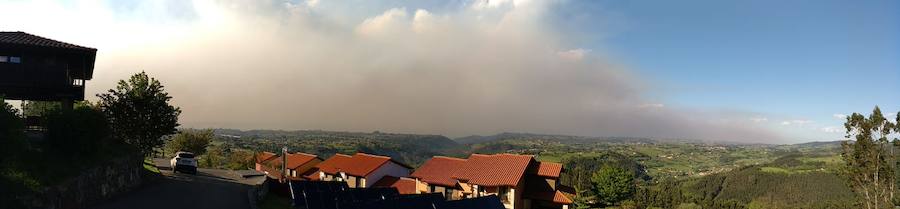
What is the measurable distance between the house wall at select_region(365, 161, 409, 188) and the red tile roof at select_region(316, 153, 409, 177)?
18.4 inches

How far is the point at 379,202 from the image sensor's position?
21.8 meters

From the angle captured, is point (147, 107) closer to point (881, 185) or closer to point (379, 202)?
point (379, 202)

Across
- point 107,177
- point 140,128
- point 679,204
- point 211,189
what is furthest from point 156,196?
point 679,204

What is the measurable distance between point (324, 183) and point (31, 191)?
13.6 metres

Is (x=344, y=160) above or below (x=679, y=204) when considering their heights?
above

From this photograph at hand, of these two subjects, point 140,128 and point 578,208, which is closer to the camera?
point 140,128

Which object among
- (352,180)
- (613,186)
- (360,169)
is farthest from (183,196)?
(613,186)

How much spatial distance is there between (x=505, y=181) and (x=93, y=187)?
30.2m

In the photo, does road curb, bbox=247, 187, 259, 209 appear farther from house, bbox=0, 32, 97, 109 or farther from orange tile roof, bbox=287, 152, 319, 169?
orange tile roof, bbox=287, 152, 319, 169

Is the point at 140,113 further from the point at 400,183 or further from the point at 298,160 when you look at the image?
the point at 298,160

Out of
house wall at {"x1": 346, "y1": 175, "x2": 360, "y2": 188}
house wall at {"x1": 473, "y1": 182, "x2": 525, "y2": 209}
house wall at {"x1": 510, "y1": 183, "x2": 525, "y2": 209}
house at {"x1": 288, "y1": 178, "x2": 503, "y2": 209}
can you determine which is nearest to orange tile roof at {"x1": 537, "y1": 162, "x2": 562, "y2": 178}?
house wall at {"x1": 510, "y1": 183, "x2": 525, "y2": 209}

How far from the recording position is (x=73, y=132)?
76.4ft

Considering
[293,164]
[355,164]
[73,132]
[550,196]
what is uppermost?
[73,132]

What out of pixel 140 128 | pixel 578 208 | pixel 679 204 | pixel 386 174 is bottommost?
pixel 679 204
